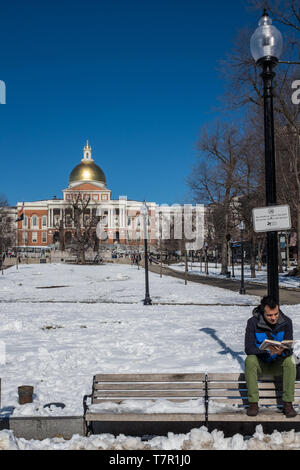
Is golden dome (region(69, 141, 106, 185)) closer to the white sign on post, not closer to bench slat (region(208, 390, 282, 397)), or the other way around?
the white sign on post

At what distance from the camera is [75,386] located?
6949mm

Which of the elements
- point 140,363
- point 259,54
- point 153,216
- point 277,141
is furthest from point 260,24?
point 153,216

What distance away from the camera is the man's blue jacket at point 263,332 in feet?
17.7

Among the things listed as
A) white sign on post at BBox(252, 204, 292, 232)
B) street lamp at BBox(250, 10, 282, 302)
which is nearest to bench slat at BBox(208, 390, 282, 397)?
street lamp at BBox(250, 10, 282, 302)

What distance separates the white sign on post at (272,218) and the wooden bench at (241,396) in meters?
1.83

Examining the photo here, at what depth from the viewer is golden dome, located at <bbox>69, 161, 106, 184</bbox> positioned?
421 ft

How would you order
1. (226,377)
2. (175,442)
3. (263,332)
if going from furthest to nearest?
1. (263,332)
2. (226,377)
3. (175,442)

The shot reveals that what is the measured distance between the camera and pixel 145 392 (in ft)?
17.2

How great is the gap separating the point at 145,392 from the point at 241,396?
1042 millimetres

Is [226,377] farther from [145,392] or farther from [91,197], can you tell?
[91,197]

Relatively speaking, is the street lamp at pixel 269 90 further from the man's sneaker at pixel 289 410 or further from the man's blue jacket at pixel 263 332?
the man's sneaker at pixel 289 410

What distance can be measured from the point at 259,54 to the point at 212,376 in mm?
4166

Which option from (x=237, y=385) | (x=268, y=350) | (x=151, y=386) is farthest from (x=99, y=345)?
(x=268, y=350)
